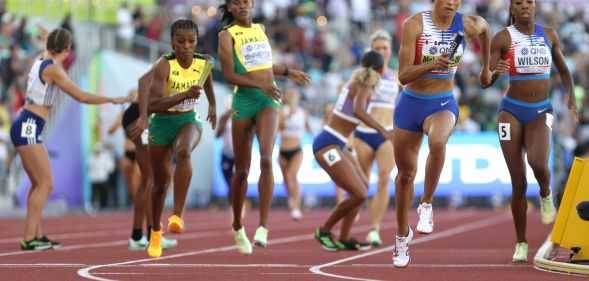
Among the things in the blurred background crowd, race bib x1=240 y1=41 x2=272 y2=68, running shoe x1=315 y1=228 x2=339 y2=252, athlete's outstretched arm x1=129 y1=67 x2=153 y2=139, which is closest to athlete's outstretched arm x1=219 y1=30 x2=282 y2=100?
race bib x1=240 y1=41 x2=272 y2=68

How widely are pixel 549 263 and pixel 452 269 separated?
0.81 m

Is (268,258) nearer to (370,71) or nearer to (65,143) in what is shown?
(370,71)

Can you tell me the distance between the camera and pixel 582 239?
10266 mm

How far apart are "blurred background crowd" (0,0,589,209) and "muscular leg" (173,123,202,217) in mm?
14789

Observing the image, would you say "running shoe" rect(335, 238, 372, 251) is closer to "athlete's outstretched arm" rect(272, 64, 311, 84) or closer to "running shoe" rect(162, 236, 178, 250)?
"running shoe" rect(162, 236, 178, 250)

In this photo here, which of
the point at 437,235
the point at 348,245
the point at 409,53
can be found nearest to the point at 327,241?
the point at 348,245

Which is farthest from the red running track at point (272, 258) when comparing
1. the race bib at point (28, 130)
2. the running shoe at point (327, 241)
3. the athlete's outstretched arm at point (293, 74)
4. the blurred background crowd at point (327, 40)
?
the blurred background crowd at point (327, 40)

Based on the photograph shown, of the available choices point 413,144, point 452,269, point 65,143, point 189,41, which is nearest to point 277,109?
point 189,41

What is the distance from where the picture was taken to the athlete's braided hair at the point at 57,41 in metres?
13.5

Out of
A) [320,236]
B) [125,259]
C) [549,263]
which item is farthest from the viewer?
[320,236]

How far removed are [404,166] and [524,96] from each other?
5.57ft

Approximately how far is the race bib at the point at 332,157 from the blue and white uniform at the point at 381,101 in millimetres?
2010

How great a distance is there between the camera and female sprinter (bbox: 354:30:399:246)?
49.1 feet

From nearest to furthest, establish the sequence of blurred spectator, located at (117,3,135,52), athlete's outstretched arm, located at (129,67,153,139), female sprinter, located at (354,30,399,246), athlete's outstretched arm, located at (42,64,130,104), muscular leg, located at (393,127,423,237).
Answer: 1. muscular leg, located at (393,127,423,237)
2. athlete's outstretched arm, located at (129,67,153,139)
3. athlete's outstretched arm, located at (42,64,130,104)
4. female sprinter, located at (354,30,399,246)
5. blurred spectator, located at (117,3,135,52)
